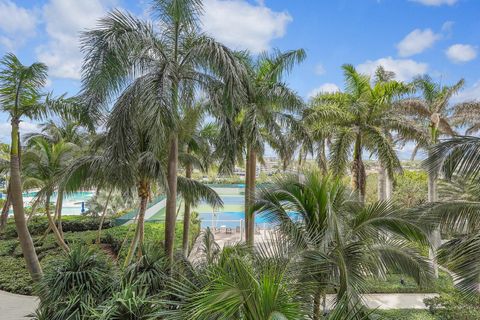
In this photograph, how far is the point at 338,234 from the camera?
4.13 metres

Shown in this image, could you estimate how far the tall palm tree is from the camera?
5895 millimetres

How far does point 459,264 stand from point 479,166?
182 centimetres

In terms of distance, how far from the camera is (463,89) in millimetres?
10672

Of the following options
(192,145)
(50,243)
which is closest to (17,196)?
(192,145)

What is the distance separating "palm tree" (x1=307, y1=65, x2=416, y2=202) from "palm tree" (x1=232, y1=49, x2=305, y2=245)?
1.43 meters

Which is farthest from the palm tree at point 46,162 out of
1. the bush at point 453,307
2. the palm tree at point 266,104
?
the bush at point 453,307

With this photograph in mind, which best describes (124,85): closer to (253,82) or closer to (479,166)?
(253,82)

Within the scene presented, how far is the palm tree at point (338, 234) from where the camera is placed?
4.11 metres

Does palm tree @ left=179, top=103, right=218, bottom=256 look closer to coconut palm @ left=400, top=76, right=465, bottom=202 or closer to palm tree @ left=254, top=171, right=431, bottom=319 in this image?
palm tree @ left=254, top=171, right=431, bottom=319

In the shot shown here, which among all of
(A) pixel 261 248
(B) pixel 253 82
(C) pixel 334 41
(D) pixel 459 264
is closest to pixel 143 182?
(B) pixel 253 82

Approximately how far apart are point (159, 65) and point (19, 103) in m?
2.87

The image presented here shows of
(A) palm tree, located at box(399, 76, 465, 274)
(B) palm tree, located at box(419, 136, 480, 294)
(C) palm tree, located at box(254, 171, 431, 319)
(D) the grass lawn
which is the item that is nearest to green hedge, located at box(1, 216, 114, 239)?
(D) the grass lawn

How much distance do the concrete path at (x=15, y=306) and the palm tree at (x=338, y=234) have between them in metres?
6.74

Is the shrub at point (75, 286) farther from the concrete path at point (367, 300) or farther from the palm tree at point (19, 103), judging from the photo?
the concrete path at point (367, 300)
